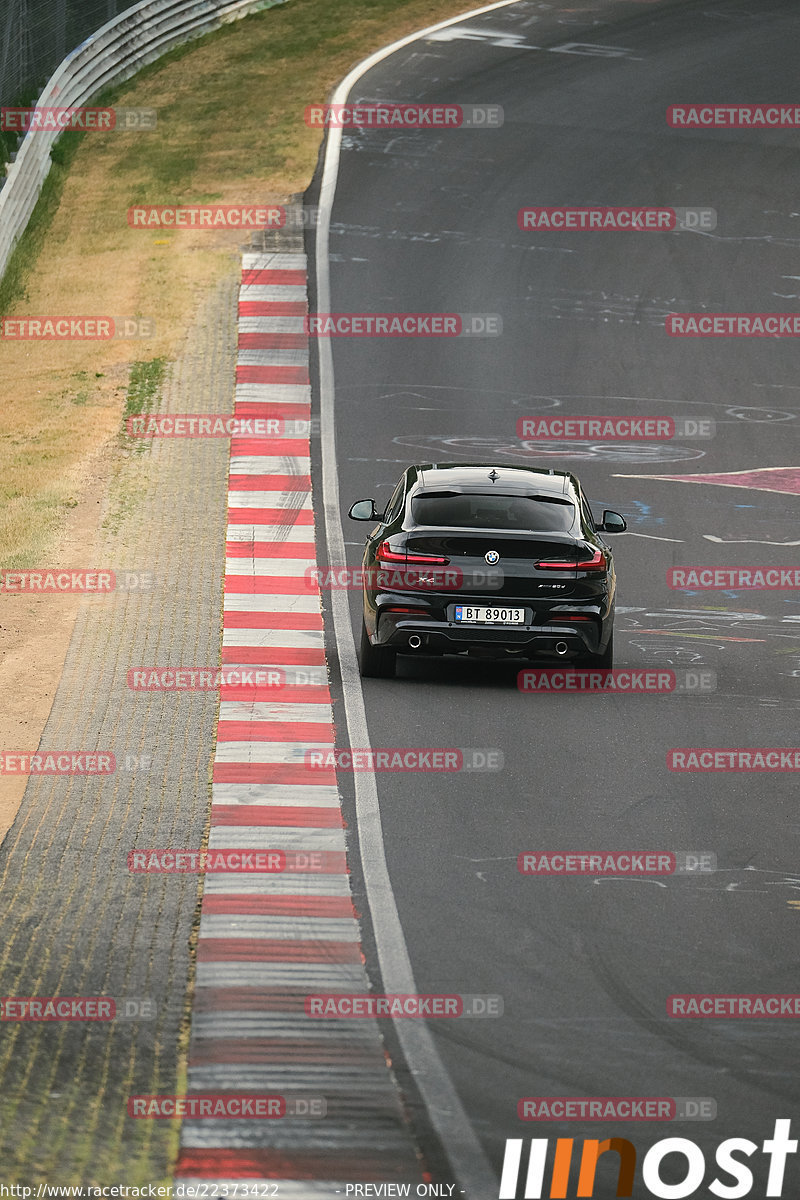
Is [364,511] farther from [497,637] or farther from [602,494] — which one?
[602,494]

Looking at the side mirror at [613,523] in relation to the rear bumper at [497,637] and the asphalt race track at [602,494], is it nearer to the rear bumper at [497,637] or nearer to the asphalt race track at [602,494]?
the asphalt race track at [602,494]

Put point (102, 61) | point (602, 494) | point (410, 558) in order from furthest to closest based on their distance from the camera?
point (102, 61) → point (602, 494) → point (410, 558)

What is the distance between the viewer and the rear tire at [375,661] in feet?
46.9

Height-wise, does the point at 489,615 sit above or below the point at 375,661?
above

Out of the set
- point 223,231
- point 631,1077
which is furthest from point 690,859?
point 223,231

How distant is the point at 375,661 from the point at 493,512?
1.57 meters

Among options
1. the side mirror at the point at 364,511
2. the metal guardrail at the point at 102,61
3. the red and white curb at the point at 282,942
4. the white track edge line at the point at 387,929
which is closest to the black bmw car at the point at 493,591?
the side mirror at the point at 364,511

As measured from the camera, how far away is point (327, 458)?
21391 mm

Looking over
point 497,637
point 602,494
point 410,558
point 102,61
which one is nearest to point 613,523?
point 497,637

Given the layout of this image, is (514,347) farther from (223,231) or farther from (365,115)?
(365,115)

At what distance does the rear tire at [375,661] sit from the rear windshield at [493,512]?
3.55ft

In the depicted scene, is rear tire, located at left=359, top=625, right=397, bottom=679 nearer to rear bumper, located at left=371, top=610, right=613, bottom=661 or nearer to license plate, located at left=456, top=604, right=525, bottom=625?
rear bumper, located at left=371, top=610, right=613, bottom=661

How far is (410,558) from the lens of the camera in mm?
13977

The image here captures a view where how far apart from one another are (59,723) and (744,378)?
14.3 meters
